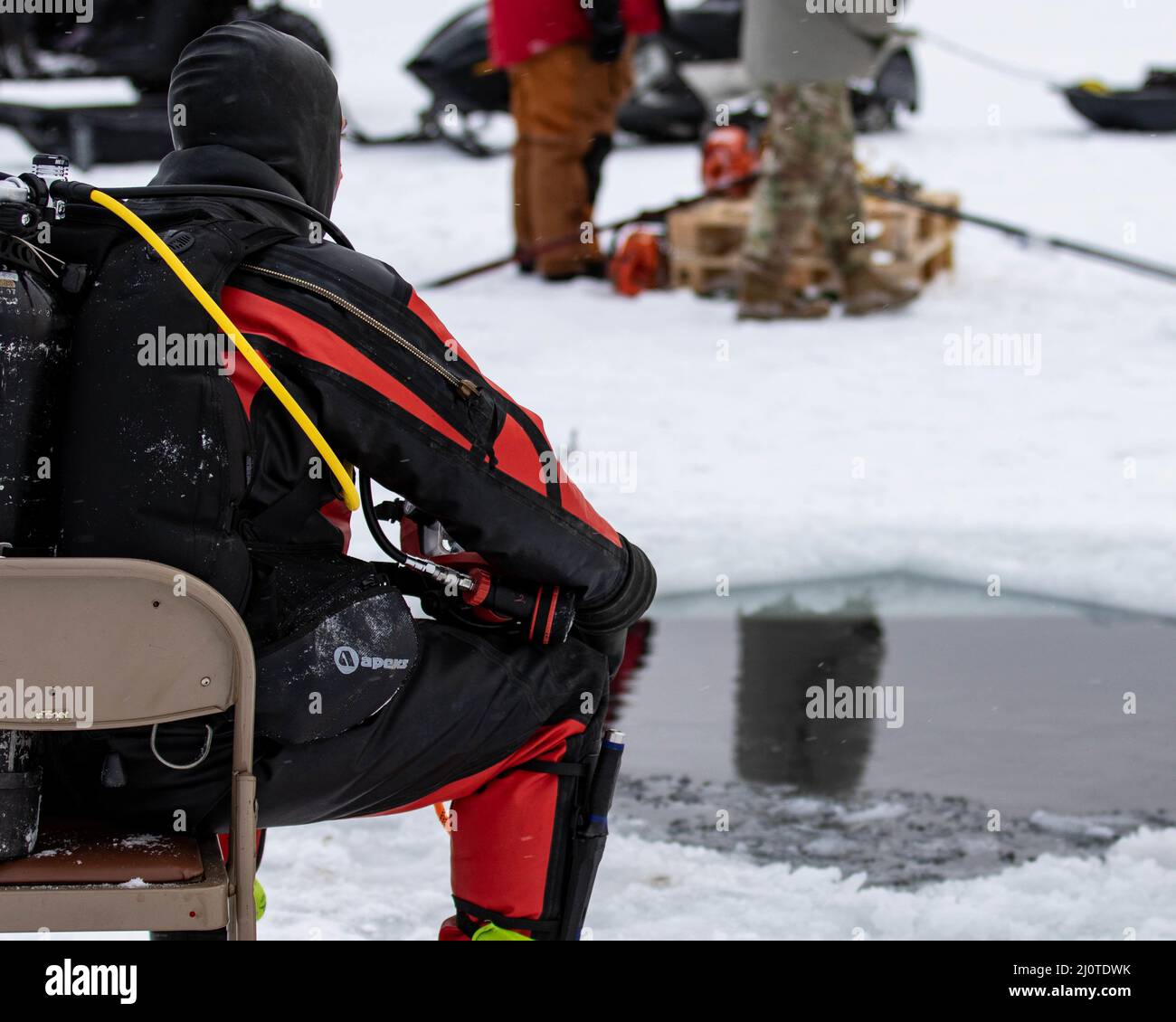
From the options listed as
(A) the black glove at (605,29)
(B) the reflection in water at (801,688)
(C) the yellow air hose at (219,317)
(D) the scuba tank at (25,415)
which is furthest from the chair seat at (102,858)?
(A) the black glove at (605,29)

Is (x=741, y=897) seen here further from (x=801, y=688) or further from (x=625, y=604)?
(x=801, y=688)

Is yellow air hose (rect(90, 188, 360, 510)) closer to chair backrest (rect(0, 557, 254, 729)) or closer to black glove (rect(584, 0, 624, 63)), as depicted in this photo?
chair backrest (rect(0, 557, 254, 729))

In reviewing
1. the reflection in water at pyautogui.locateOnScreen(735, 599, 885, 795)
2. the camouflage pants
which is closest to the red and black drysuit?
the reflection in water at pyautogui.locateOnScreen(735, 599, 885, 795)

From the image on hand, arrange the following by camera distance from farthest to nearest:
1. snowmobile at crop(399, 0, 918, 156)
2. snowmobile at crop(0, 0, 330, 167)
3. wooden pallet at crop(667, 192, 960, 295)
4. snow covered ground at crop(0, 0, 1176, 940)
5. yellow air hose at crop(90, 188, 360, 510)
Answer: snowmobile at crop(399, 0, 918, 156), snowmobile at crop(0, 0, 330, 167), wooden pallet at crop(667, 192, 960, 295), snow covered ground at crop(0, 0, 1176, 940), yellow air hose at crop(90, 188, 360, 510)

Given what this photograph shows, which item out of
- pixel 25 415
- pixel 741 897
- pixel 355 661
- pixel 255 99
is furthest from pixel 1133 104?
pixel 25 415

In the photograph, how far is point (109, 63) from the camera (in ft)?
38.4

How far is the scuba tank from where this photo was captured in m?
1.94

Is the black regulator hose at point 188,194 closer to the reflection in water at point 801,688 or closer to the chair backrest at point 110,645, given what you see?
the chair backrest at point 110,645

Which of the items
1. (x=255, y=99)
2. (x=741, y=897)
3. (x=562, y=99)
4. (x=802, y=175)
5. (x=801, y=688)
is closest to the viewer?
(x=255, y=99)

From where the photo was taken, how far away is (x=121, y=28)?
38.6 feet

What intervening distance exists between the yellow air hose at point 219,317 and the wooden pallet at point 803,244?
6002 millimetres

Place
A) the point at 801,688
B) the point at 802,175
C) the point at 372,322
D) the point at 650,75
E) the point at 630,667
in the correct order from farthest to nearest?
the point at 650,75
the point at 802,175
the point at 630,667
the point at 801,688
the point at 372,322

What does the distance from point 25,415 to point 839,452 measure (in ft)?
13.1

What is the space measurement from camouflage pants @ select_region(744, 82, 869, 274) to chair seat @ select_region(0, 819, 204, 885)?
19.6 feet
